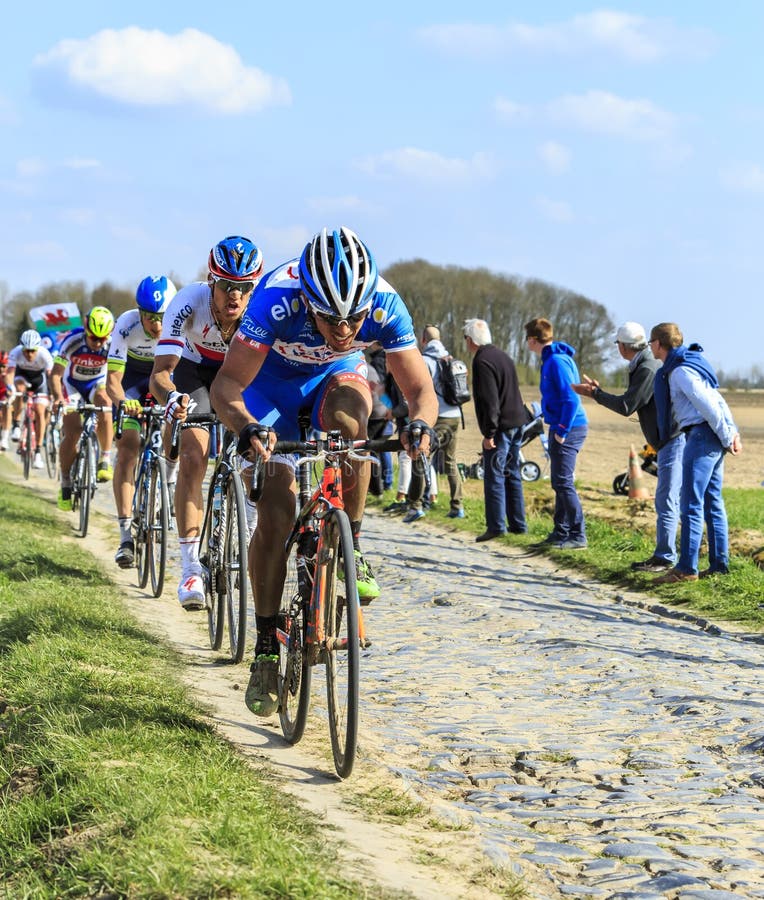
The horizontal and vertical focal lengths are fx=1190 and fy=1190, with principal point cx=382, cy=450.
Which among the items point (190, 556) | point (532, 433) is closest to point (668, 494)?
point (190, 556)

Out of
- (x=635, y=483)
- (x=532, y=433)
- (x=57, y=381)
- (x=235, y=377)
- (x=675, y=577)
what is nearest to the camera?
(x=235, y=377)

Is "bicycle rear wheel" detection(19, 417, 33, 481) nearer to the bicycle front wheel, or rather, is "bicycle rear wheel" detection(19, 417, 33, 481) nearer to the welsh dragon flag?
Answer: the bicycle front wheel

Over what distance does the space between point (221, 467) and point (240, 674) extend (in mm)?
1414

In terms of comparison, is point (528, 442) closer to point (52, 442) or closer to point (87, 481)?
point (52, 442)

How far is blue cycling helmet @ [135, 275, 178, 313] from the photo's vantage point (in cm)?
1002

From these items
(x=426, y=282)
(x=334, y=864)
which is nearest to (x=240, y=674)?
(x=334, y=864)

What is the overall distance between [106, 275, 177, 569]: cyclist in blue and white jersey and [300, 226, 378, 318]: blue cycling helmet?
508cm

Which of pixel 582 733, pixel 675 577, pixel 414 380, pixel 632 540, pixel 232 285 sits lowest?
pixel 582 733

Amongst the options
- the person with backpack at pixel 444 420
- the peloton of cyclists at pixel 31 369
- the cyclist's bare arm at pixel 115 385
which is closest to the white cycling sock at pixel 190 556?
the cyclist's bare arm at pixel 115 385

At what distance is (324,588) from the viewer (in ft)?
17.1

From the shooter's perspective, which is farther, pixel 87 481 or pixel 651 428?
pixel 87 481

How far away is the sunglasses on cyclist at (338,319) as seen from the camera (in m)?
5.23

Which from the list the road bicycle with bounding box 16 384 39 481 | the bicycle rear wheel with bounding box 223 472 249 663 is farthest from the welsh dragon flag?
the bicycle rear wheel with bounding box 223 472 249 663

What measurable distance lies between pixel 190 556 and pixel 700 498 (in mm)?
4665
